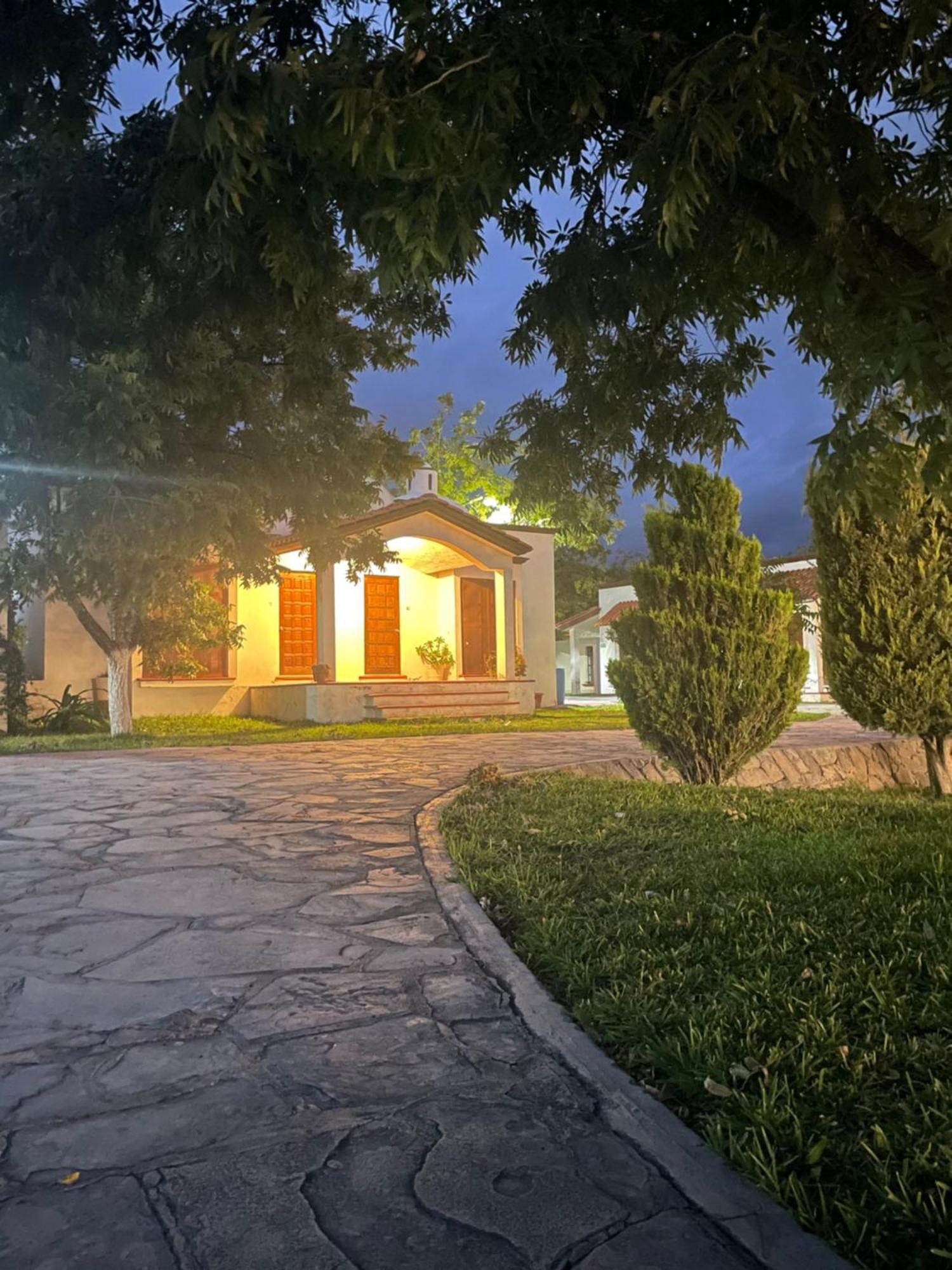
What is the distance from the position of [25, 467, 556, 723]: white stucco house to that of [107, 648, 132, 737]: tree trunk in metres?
2.41

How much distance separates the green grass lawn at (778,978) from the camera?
2.04 meters

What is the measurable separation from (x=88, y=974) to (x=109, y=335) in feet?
15.8

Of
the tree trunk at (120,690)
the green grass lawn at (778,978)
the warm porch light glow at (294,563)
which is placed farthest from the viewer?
the warm porch light glow at (294,563)

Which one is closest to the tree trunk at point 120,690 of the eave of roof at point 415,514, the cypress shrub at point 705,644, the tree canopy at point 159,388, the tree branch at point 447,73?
the tree canopy at point 159,388

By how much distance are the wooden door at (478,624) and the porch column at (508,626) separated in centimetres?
91

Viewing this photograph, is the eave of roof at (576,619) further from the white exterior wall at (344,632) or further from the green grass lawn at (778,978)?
the green grass lawn at (778,978)

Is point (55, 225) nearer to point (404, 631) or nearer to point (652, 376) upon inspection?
point (652, 376)

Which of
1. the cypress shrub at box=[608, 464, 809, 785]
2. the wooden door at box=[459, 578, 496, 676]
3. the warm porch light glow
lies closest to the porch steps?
the wooden door at box=[459, 578, 496, 676]

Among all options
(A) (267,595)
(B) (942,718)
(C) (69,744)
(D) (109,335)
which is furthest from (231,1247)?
(A) (267,595)

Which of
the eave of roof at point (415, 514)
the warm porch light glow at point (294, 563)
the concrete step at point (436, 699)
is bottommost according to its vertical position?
the concrete step at point (436, 699)

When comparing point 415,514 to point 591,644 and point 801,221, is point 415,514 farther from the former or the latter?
point 591,644

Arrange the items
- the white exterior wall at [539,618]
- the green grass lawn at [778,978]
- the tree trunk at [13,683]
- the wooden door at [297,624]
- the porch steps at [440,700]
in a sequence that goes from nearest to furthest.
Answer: the green grass lawn at [778,978] < the tree trunk at [13,683] < the porch steps at [440,700] < the wooden door at [297,624] < the white exterior wall at [539,618]

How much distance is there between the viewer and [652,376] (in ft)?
17.0

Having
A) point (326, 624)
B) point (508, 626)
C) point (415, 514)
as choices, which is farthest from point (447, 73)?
point (508, 626)
